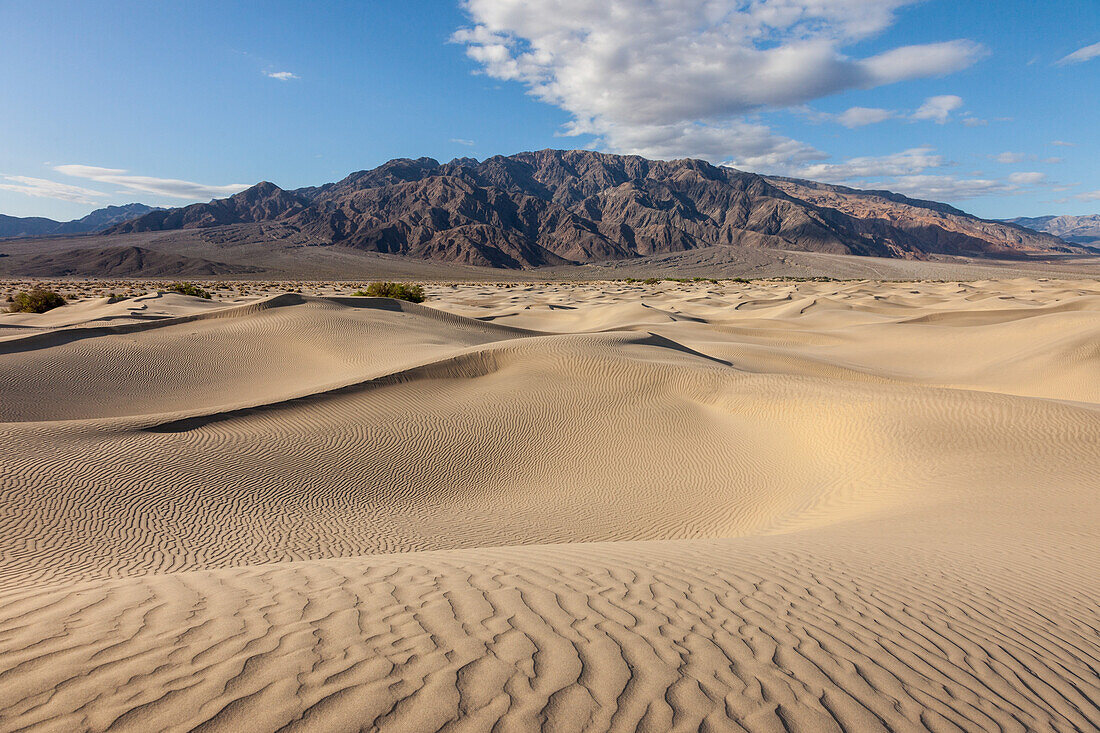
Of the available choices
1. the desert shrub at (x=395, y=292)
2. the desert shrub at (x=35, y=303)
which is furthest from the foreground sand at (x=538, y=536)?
the desert shrub at (x=395, y=292)

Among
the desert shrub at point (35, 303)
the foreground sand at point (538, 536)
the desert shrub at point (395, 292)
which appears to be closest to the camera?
the foreground sand at point (538, 536)

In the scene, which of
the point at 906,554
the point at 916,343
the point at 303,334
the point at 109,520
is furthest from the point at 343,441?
the point at 916,343

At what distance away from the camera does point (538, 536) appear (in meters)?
7.98

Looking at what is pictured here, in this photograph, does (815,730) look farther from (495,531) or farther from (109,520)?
(109,520)

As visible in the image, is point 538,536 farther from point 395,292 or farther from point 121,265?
point 121,265

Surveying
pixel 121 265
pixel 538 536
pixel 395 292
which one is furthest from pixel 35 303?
pixel 121 265

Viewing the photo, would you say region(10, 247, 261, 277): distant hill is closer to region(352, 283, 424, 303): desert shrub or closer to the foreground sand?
region(352, 283, 424, 303): desert shrub

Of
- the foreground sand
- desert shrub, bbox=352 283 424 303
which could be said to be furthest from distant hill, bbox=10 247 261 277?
the foreground sand

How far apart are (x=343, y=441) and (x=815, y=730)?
9.88m

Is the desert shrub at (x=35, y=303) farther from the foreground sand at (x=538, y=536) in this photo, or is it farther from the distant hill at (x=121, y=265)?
the distant hill at (x=121, y=265)

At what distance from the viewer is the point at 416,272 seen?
114312mm

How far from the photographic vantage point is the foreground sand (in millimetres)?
2602

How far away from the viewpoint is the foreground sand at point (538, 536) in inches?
102

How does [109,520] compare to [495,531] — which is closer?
[109,520]
